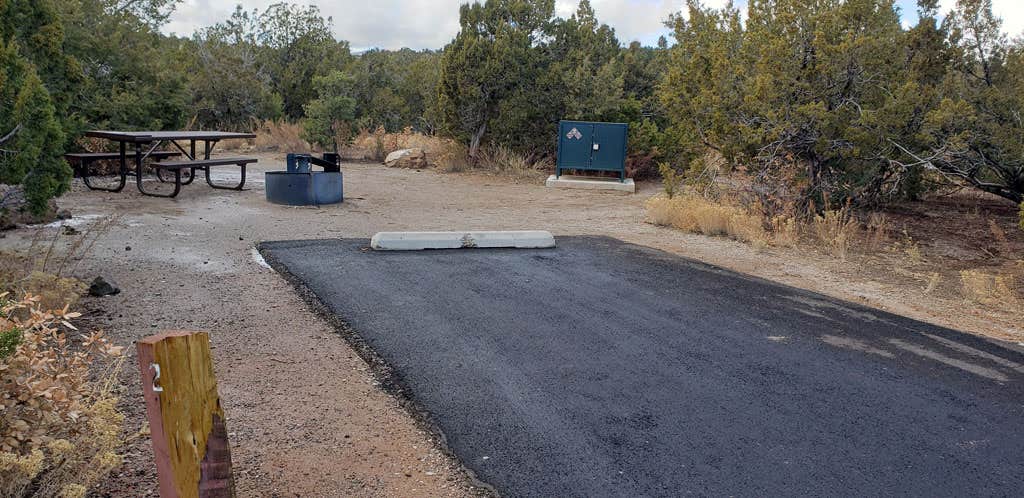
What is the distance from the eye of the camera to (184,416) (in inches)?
107

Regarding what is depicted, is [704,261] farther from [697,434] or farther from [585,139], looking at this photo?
[585,139]

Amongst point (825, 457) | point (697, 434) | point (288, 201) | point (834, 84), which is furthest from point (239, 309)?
point (834, 84)

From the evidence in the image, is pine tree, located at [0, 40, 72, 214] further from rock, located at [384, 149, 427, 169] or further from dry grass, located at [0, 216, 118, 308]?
rock, located at [384, 149, 427, 169]

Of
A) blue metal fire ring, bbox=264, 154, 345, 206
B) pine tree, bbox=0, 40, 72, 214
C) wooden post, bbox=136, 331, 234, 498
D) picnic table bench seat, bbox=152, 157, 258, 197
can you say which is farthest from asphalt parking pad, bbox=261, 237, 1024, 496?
Answer: picnic table bench seat, bbox=152, 157, 258, 197

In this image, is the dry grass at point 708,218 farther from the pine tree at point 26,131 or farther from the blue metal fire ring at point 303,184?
the pine tree at point 26,131

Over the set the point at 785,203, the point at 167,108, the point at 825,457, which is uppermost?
the point at 167,108

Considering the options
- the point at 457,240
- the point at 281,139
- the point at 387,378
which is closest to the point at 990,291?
the point at 457,240

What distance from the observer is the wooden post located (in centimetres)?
260

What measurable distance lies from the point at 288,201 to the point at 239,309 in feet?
20.3

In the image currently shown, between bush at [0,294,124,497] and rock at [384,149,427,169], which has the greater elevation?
rock at [384,149,427,169]

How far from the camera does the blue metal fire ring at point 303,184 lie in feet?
39.6

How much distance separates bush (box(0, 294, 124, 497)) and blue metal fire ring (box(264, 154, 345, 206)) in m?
8.85

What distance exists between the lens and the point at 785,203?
10.9 m

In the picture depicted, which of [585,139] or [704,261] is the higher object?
[585,139]
